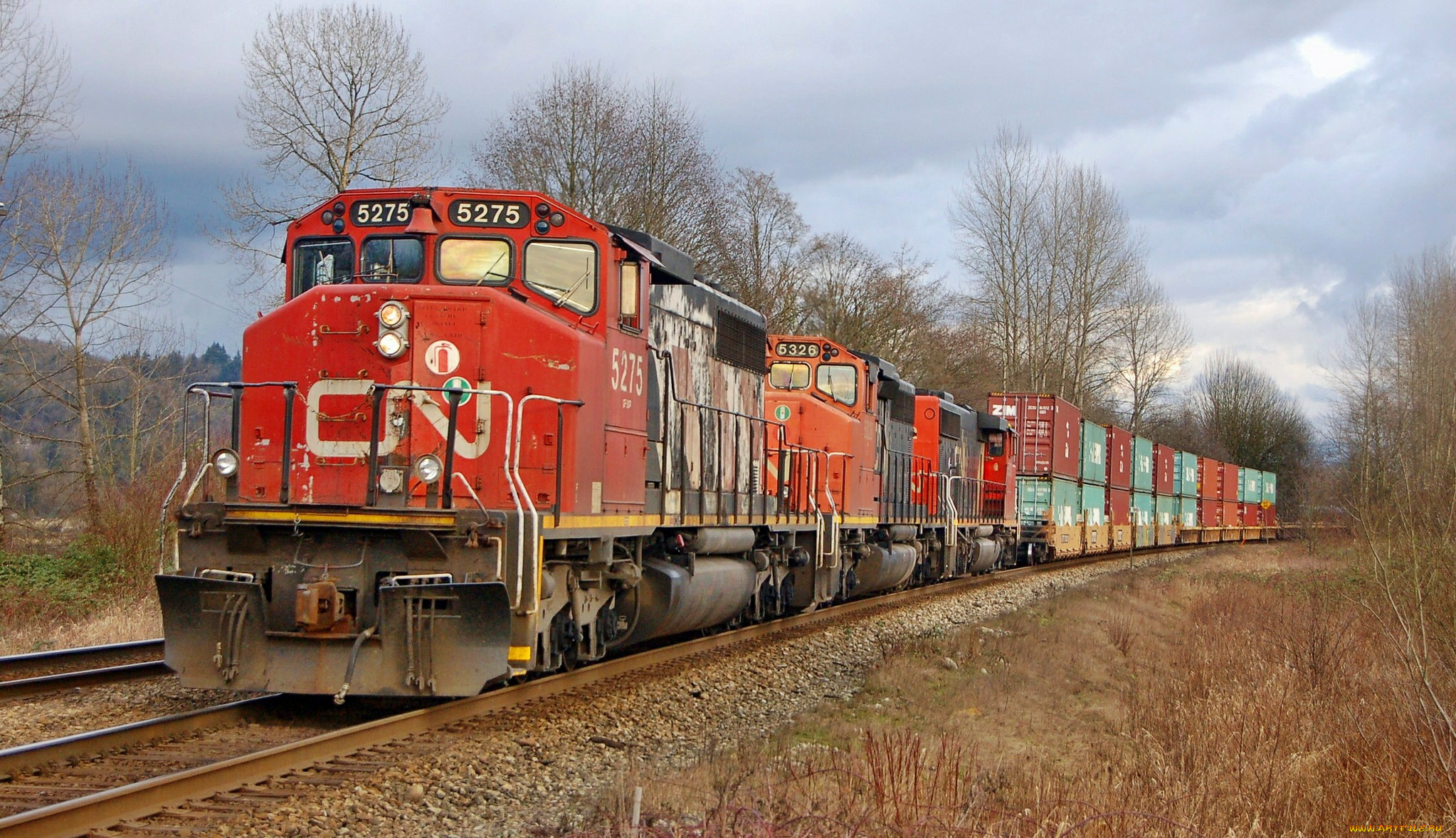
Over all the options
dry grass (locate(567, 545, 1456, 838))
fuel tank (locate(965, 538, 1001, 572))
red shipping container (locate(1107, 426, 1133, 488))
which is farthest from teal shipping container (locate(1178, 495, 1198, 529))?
dry grass (locate(567, 545, 1456, 838))

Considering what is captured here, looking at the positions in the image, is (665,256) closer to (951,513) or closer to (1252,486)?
(951,513)

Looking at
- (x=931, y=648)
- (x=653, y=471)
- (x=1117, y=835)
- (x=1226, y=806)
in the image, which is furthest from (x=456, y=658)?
(x=931, y=648)

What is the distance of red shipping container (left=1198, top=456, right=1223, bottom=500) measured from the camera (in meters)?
45.2

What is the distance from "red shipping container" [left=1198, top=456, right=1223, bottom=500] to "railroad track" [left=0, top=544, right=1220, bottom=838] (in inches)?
1577

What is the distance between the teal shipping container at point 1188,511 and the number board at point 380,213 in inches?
1482

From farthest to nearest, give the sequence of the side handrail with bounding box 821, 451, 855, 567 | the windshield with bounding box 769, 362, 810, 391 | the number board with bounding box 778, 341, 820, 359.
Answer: the number board with bounding box 778, 341, 820, 359 → the windshield with bounding box 769, 362, 810, 391 → the side handrail with bounding box 821, 451, 855, 567

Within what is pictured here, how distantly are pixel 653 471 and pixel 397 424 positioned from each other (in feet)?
8.52

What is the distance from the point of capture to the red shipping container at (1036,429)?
2730 cm

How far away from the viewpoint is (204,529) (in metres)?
7.36

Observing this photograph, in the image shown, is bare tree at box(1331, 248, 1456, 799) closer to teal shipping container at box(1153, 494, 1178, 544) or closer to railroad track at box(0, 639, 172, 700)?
railroad track at box(0, 639, 172, 700)

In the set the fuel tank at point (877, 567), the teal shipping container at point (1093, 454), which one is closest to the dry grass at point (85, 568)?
the fuel tank at point (877, 567)

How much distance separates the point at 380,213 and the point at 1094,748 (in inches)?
240

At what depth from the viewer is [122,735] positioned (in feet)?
21.5

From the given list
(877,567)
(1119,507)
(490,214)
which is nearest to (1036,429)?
(1119,507)
